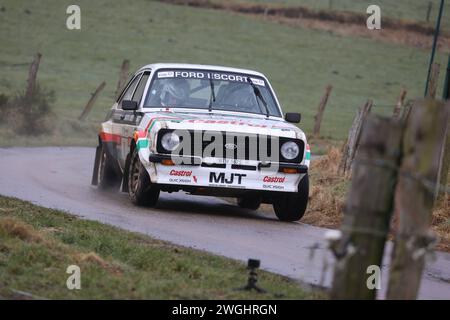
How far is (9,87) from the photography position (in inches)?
1484

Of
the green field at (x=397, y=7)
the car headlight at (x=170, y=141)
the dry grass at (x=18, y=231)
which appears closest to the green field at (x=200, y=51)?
the green field at (x=397, y=7)

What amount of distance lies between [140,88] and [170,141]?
2.10 metres

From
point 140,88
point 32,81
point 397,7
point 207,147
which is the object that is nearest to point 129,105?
point 140,88

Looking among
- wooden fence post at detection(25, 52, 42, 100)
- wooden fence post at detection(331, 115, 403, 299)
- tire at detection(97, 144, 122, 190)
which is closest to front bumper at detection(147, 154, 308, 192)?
tire at detection(97, 144, 122, 190)

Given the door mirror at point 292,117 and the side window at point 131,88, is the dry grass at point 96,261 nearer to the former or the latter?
the door mirror at point 292,117

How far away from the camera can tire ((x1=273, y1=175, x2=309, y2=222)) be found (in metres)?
13.2

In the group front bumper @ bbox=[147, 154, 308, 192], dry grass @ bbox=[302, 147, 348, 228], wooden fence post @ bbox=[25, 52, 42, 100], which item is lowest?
wooden fence post @ bbox=[25, 52, 42, 100]

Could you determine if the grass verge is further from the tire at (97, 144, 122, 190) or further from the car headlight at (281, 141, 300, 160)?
the tire at (97, 144, 122, 190)

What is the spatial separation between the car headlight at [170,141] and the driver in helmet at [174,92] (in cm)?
127

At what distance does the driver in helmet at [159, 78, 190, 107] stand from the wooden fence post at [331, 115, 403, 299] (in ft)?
26.7

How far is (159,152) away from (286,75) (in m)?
38.9

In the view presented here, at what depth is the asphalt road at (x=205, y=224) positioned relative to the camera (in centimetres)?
1009

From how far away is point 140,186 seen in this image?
13.2 metres

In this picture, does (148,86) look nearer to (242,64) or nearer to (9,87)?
(9,87)
